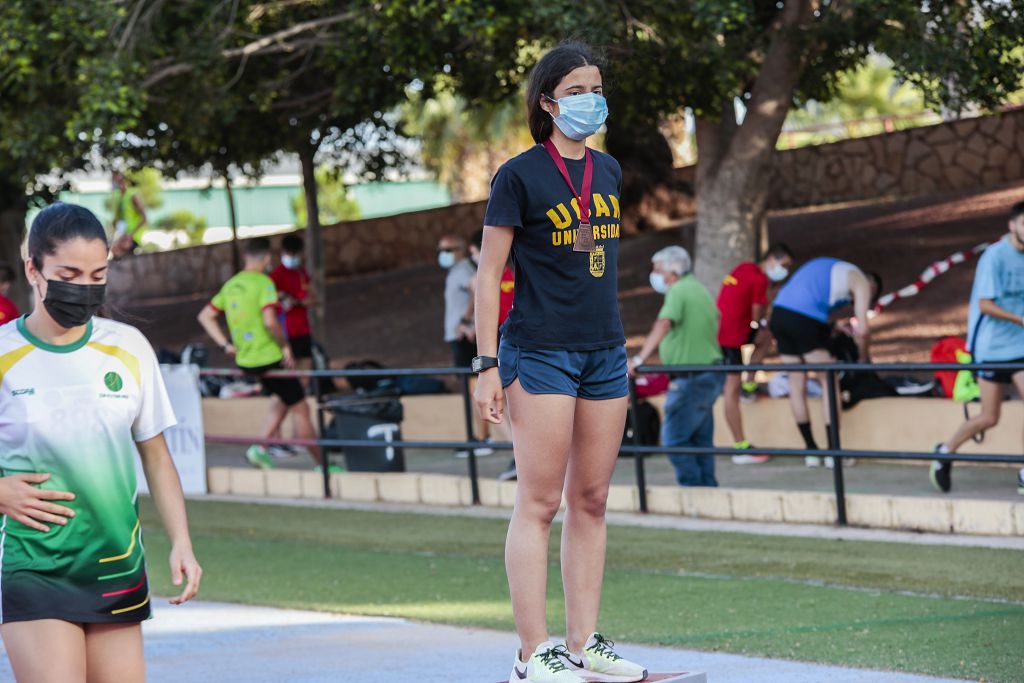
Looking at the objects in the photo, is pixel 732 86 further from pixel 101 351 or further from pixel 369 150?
pixel 101 351

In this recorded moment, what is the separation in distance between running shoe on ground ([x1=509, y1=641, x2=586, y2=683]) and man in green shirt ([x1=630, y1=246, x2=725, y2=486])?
5618 millimetres

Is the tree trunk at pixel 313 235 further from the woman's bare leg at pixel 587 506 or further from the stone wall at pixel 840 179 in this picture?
the woman's bare leg at pixel 587 506

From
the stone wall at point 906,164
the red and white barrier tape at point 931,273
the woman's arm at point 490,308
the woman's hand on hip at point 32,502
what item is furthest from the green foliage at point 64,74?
the stone wall at point 906,164

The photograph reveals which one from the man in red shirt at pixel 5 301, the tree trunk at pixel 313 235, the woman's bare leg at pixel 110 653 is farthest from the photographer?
the tree trunk at pixel 313 235

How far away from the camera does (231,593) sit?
8336mm

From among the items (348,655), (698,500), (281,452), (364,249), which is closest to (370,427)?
(281,452)

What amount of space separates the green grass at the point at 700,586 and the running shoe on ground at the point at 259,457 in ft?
7.52

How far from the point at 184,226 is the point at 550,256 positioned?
4612 centimetres

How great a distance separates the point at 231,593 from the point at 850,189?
19204 mm

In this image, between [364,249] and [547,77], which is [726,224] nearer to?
[547,77]

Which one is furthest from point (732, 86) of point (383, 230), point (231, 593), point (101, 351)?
point (383, 230)

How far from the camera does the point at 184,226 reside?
49156mm

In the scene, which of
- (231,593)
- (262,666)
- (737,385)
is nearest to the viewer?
(262,666)

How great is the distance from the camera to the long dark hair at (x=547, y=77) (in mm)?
4516
